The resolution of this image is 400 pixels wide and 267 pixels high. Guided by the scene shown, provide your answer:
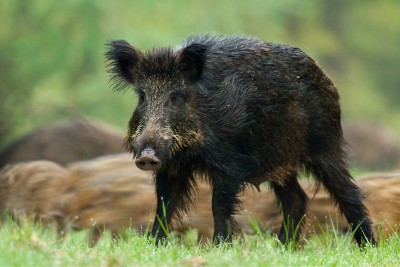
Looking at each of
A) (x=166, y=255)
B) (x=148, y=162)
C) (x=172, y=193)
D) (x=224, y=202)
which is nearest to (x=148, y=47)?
(x=172, y=193)

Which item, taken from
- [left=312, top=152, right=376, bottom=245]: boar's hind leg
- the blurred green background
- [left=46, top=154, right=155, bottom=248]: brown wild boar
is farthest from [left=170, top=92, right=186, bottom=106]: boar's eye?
the blurred green background

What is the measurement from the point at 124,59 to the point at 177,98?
59cm

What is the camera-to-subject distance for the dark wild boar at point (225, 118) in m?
7.88

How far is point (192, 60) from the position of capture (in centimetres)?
800

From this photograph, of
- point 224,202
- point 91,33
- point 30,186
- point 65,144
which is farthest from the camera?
point 91,33

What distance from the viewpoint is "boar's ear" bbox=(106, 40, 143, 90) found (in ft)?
26.8

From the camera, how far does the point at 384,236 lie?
892 centimetres

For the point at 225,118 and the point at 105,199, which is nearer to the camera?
the point at 225,118

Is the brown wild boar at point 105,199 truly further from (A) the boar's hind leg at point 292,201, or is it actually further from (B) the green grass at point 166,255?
(B) the green grass at point 166,255

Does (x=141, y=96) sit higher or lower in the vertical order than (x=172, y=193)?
higher

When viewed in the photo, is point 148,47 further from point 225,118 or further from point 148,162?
point 148,162

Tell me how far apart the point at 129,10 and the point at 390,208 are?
15744 millimetres

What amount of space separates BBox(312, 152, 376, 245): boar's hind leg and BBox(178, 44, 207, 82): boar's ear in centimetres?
159

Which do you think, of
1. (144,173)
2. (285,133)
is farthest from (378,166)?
(285,133)
